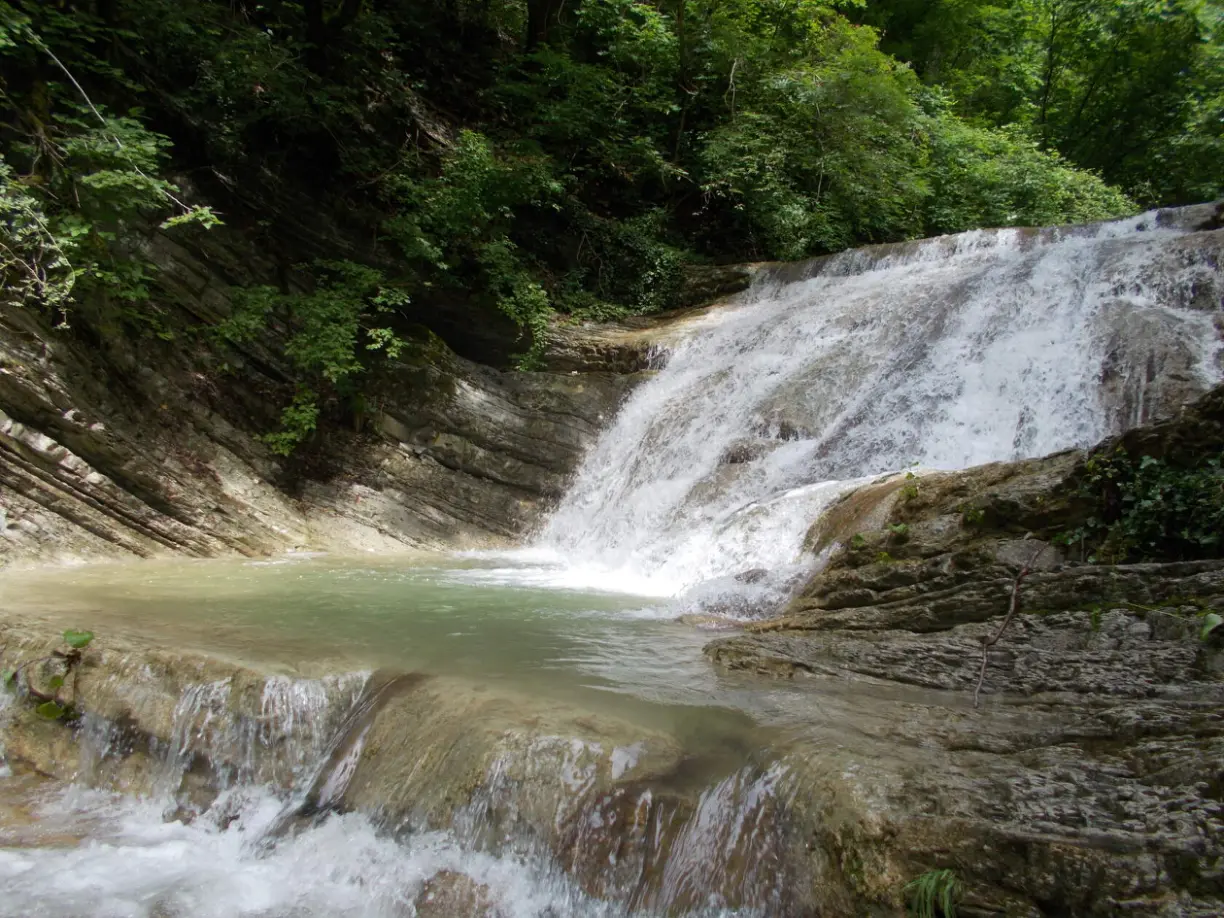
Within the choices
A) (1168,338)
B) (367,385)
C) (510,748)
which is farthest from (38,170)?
(1168,338)

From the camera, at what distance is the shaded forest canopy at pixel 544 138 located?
27.1 ft

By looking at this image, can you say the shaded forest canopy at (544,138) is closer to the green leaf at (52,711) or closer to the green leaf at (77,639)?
the green leaf at (77,639)

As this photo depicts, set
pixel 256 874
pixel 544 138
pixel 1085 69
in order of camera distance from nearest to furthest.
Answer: pixel 256 874 < pixel 544 138 < pixel 1085 69

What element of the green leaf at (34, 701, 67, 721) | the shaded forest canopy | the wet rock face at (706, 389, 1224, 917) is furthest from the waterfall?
the green leaf at (34, 701, 67, 721)

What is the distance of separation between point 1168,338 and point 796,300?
17.2 feet

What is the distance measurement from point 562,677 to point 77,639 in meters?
2.74

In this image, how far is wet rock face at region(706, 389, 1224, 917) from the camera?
2371 millimetres

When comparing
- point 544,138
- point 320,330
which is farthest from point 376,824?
point 544,138

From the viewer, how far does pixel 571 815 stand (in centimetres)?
317

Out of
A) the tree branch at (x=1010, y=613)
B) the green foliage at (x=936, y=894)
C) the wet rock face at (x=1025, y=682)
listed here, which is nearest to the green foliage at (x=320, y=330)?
the wet rock face at (x=1025, y=682)

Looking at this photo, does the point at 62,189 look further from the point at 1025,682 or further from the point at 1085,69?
the point at 1085,69

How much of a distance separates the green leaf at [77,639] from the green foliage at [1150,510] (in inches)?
218

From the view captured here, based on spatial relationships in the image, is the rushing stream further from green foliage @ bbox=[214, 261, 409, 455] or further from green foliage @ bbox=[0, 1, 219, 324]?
green foliage @ bbox=[0, 1, 219, 324]

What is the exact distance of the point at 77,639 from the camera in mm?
4438
